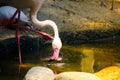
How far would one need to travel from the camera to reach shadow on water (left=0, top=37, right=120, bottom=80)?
23.7ft

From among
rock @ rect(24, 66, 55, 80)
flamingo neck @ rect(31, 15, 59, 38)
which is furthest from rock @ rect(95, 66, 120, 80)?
flamingo neck @ rect(31, 15, 59, 38)

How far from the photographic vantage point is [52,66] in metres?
7.34

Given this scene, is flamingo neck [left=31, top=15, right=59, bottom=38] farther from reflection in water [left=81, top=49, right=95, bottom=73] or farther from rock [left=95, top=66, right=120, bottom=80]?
rock [left=95, top=66, right=120, bottom=80]

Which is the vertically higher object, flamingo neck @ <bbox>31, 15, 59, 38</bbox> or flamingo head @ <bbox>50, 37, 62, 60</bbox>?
flamingo neck @ <bbox>31, 15, 59, 38</bbox>

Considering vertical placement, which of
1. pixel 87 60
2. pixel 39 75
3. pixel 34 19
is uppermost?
pixel 34 19

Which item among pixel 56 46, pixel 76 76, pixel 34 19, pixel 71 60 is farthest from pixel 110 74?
pixel 34 19

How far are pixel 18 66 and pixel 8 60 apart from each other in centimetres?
27

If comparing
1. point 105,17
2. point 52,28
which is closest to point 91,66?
point 52,28

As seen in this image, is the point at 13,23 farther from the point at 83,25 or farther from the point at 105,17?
the point at 105,17

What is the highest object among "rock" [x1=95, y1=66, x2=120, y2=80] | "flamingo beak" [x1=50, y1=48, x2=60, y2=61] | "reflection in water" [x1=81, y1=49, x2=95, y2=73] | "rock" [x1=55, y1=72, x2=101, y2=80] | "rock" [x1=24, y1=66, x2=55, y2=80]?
"rock" [x1=55, y1=72, x2=101, y2=80]

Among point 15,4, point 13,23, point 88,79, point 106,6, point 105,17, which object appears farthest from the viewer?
point 106,6

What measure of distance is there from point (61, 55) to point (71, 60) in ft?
1.17

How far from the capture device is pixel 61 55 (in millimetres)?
7953

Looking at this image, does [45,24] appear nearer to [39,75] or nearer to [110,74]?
[110,74]
